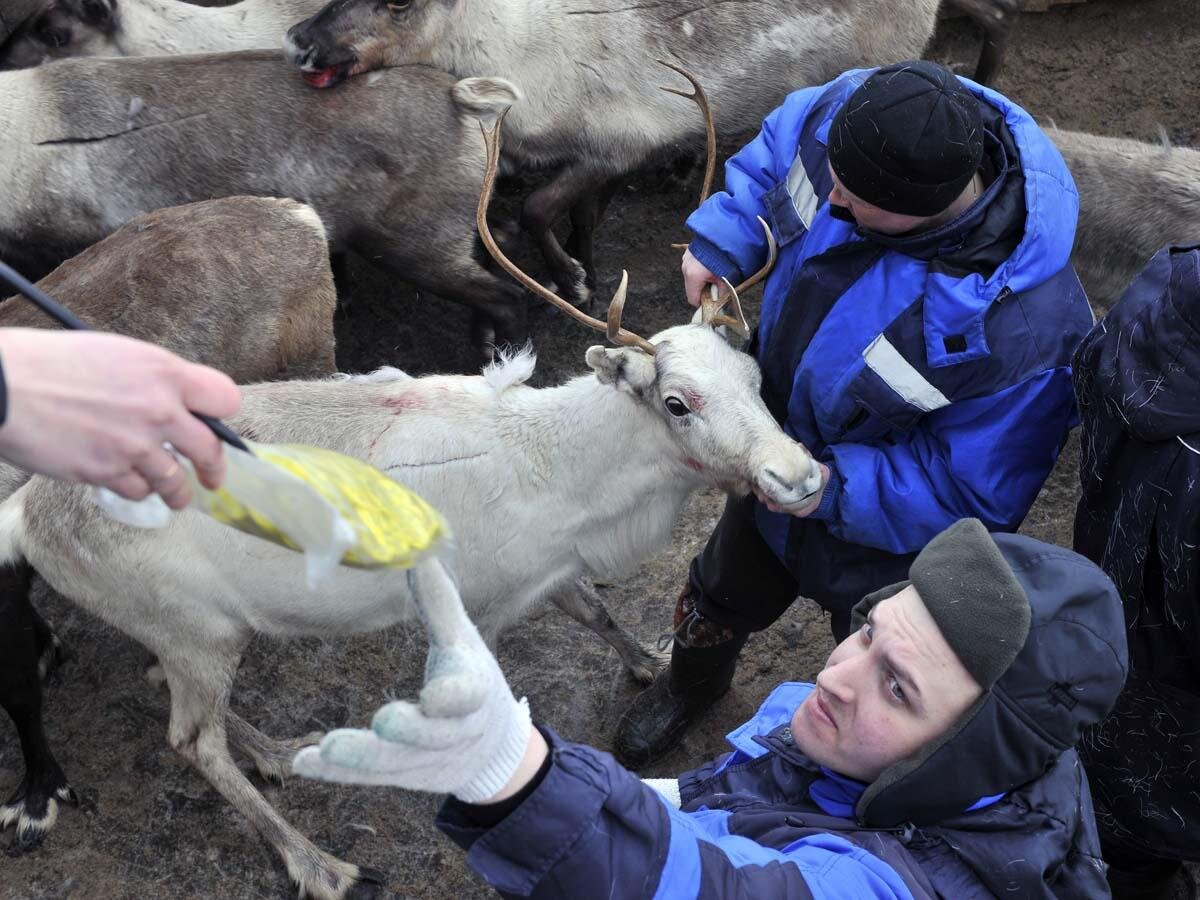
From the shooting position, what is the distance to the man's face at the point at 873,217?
2.47 metres

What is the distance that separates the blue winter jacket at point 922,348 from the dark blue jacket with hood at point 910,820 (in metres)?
0.78

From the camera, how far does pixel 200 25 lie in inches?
207

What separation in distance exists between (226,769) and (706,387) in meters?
1.86

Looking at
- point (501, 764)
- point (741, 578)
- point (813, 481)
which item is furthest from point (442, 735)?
point (741, 578)

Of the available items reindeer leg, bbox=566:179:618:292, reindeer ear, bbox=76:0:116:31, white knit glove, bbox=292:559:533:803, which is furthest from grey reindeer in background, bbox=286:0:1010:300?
white knit glove, bbox=292:559:533:803

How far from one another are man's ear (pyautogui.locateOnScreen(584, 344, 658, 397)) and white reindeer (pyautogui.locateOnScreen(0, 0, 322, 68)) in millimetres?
3212

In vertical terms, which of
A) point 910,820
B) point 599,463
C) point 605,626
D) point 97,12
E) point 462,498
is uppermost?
point 910,820

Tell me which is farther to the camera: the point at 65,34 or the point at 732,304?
the point at 65,34

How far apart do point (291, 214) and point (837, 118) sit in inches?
90.0

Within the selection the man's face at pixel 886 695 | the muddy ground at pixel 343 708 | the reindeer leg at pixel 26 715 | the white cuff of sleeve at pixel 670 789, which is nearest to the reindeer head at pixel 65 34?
the muddy ground at pixel 343 708

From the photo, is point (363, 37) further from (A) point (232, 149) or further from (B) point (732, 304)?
(B) point (732, 304)

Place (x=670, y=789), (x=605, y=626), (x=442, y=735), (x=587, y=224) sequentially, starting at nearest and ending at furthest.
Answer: (x=442, y=735) → (x=670, y=789) → (x=605, y=626) → (x=587, y=224)

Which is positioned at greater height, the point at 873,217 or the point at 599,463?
the point at 873,217

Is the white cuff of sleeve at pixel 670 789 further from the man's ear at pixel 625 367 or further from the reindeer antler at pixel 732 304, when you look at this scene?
the reindeer antler at pixel 732 304
